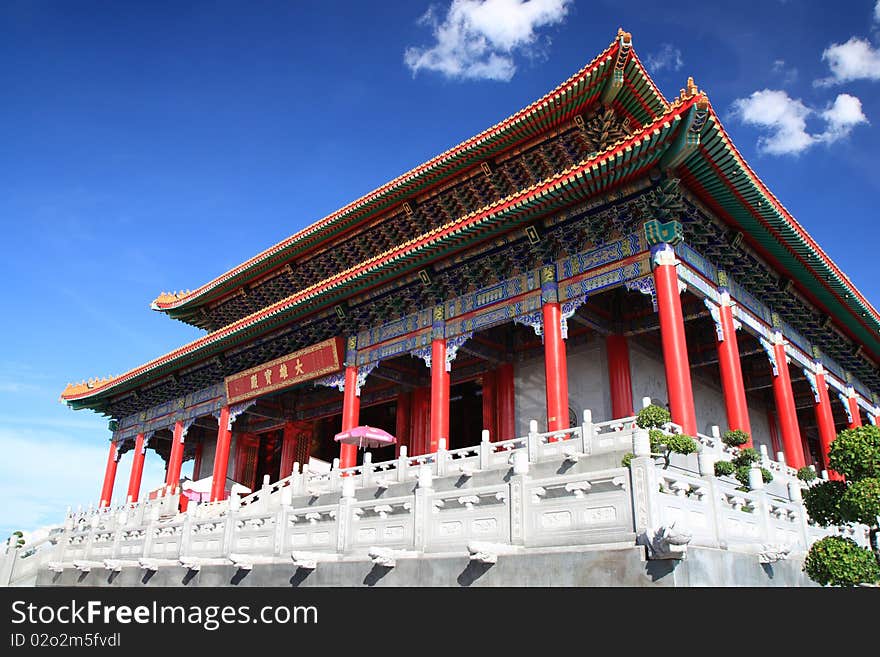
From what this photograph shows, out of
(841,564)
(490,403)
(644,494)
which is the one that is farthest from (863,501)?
(490,403)

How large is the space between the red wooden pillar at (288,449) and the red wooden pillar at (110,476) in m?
8.54

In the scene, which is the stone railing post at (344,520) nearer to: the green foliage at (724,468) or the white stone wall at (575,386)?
the green foliage at (724,468)

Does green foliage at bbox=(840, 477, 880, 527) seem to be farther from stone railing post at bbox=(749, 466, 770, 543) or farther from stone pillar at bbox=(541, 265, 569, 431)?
stone pillar at bbox=(541, 265, 569, 431)

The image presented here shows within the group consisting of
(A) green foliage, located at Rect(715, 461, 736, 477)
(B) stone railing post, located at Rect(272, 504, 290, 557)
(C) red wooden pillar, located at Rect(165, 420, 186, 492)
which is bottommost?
(B) stone railing post, located at Rect(272, 504, 290, 557)

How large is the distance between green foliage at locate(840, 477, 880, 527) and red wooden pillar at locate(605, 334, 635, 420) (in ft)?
28.9

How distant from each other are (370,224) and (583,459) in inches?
507

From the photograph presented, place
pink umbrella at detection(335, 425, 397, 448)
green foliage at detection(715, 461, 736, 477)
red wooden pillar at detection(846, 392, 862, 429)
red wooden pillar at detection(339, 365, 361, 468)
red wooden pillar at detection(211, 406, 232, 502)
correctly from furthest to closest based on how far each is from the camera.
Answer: red wooden pillar at detection(211, 406, 232, 502) → red wooden pillar at detection(846, 392, 862, 429) → red wooden pillar at detection(339, 365, 361, 468) → pink umbrella at detection(335, 425, 397, 448) → green foliage at detection(715, 461, 736, 477)

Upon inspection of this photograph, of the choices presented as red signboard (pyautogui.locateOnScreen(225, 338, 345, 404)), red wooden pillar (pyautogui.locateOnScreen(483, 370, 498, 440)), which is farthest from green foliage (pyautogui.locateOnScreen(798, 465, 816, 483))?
red signboard (pyautogui.locateOnScreen(225, 338, 345, 404))

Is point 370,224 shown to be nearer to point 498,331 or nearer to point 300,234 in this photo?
point 300,234

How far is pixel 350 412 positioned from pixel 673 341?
9.29 m

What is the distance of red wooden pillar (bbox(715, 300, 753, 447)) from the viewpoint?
1330 centimetres

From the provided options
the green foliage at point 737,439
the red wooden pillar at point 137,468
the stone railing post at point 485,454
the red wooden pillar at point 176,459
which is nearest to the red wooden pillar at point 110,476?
the red wooden pillar at point 137,468

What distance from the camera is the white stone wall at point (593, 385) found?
17031 mm
